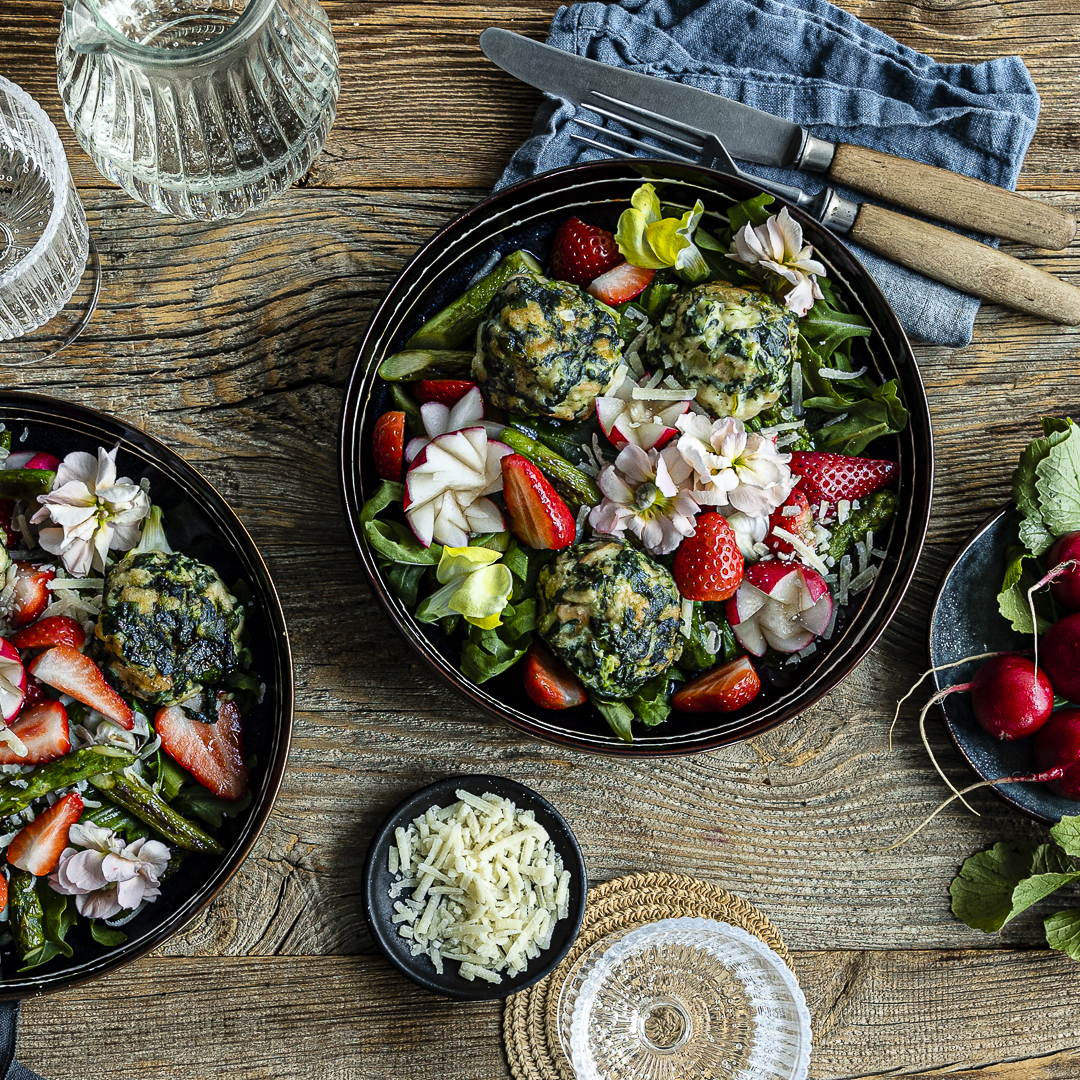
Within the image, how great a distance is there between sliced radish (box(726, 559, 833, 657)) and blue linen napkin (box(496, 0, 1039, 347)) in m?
0.64

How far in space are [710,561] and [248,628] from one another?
2.95ft

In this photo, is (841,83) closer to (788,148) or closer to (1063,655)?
(788,148)

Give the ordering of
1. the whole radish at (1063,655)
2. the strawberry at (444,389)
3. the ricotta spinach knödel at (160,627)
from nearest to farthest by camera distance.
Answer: the ricotta spinach knödel at (160,627), the strawberry at (444,389), the whole radish at (1063,655)

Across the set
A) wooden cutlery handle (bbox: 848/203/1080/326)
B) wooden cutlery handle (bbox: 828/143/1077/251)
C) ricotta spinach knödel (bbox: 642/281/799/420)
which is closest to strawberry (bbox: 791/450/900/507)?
ricotta spinach knödel (bbox: 642/281/799/420)

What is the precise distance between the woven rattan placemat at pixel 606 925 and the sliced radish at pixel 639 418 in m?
0.94

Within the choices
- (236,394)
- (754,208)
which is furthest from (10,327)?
(754,208)

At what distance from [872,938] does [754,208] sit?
1.57 m

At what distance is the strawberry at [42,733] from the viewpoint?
5.63ft

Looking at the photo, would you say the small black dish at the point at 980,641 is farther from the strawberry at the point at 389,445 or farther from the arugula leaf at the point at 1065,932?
the strawberry at the point at 389,445

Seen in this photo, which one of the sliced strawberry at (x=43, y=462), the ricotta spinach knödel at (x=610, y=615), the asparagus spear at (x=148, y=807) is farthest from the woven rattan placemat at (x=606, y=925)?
the sliced strawberry at (x=43, y=462)

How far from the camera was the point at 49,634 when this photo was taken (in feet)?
5.67

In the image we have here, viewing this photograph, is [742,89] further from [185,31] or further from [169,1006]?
[169,1006]

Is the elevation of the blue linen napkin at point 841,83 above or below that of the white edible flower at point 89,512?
above

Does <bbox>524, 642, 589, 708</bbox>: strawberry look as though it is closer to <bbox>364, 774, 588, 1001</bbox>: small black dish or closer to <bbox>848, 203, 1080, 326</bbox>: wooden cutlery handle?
<bbox>364, 774, 588, 1001</bbox>: small black dish
